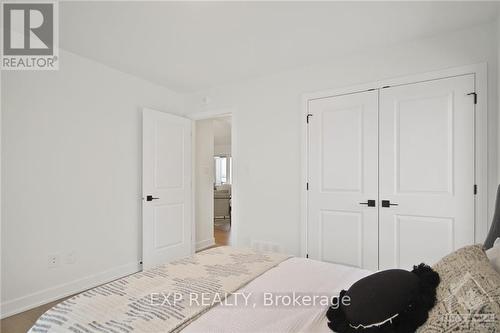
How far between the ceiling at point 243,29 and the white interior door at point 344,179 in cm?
63

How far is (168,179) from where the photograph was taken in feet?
12.3

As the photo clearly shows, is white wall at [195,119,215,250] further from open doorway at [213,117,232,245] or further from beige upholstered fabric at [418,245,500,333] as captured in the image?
beige upholstered fabric at [418,245,500,333]

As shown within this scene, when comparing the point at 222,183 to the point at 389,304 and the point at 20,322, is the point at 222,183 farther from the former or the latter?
the point at 389,304

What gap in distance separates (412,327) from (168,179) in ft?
11.0

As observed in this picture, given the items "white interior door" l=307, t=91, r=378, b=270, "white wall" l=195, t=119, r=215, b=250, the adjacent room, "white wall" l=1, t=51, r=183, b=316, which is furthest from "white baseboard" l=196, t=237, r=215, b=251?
"white interior door" l=307, t=91, r=378, b=270

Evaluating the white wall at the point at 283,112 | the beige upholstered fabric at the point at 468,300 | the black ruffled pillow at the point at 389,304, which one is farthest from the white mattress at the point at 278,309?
the white wall at the point at 283,112

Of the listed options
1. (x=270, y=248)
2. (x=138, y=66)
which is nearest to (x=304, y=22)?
(x=138, y=66)

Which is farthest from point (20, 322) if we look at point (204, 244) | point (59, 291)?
point (204, 244)

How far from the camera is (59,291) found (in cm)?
274

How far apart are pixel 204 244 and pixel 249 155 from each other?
2.00 metres

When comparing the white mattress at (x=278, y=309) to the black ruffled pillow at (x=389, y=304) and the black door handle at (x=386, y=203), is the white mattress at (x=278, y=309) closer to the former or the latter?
the black ruffled pillow at (x=389, y=304)

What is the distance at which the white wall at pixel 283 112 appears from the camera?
8.23 ft

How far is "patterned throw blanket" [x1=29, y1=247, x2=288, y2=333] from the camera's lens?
108 cm

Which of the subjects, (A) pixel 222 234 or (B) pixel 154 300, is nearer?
(B) pixel 154 300
